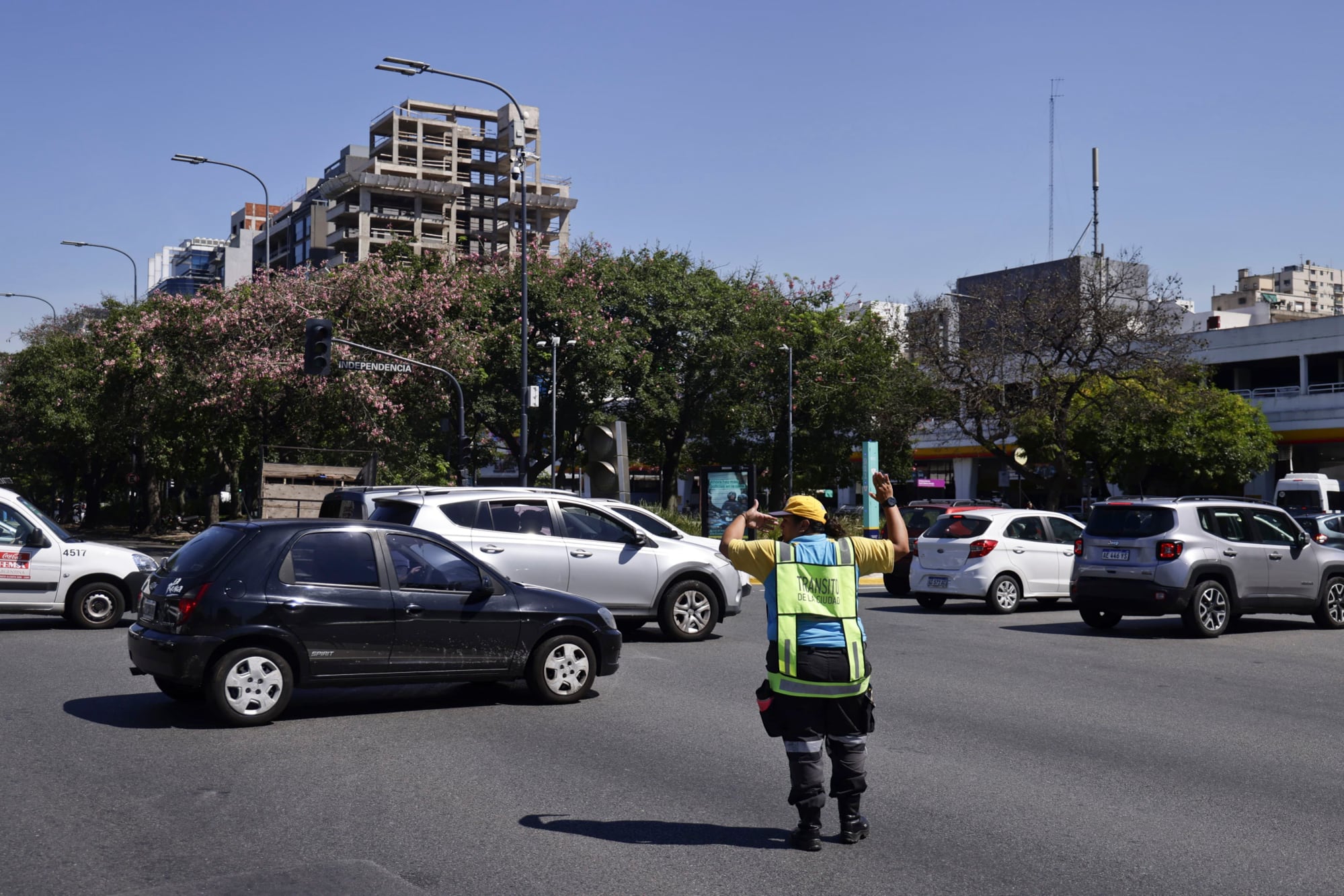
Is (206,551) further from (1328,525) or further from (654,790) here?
(1328,525)

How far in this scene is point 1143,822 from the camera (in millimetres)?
6270

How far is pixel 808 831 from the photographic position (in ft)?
18.7

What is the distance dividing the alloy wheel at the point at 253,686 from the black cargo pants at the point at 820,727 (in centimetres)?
427

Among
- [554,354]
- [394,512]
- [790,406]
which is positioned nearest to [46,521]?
[394,512]

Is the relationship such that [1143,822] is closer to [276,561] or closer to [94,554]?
[276,561]

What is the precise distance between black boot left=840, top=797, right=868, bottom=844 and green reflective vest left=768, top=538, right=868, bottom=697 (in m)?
0.56

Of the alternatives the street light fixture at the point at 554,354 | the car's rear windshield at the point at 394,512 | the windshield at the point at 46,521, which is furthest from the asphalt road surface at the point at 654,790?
the street light fixture at the point at 554,354

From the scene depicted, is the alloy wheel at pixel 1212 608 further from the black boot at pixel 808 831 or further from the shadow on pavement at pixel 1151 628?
the black boot at pixel 808 831

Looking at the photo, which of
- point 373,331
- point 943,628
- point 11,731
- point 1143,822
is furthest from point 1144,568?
point 373,331

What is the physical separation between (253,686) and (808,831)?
4.44 meters

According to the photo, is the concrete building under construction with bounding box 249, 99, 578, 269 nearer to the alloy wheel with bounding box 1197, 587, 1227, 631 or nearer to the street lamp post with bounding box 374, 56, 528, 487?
the street lamp post with bounding box 374, 56, 528, 487

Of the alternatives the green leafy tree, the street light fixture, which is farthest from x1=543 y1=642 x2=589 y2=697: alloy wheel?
the green leafy tree

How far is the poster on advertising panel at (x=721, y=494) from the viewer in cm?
2789

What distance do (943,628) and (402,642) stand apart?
29.2 ft
